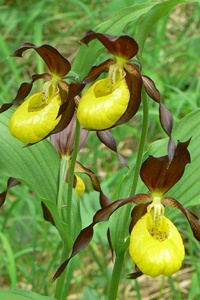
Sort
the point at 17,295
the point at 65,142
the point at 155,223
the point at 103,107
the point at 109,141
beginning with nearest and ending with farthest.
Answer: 1. the point at 17,295
2. the point at 103,107
3. the point at 155,223
4. the point at 109,141
5. the point at 65,142

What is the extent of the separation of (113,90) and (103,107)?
88 mm

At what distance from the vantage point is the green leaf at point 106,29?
1.07 meters

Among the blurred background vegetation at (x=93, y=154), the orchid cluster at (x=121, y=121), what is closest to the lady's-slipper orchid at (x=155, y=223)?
the orchid cluster at (x=121, y=121)

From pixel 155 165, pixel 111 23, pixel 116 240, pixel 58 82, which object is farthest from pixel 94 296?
pixel 111 23

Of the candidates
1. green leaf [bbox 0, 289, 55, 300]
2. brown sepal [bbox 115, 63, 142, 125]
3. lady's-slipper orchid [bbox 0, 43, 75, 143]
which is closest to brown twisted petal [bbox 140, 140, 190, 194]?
brown sepal [bbox 115, 63, 142, 125]

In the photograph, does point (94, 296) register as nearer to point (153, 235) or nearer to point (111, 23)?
point (153, 235)

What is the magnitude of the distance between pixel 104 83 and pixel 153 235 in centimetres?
35

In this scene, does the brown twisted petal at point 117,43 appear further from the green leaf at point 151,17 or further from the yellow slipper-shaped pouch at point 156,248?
Answer: the yellow slipper-shaped pouch at point 156,248

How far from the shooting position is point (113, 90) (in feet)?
3.69

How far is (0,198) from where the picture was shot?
137 cm

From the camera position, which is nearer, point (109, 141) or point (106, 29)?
point (106, 29)

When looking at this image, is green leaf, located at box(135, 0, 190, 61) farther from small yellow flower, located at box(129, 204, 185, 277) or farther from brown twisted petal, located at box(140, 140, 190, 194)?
small yellow flower, located at box(129, 204, 185, 277)

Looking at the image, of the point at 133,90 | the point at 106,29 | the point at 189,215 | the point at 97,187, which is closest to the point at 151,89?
the point at 133,90

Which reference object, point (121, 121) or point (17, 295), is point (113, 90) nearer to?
point (121, 121)
